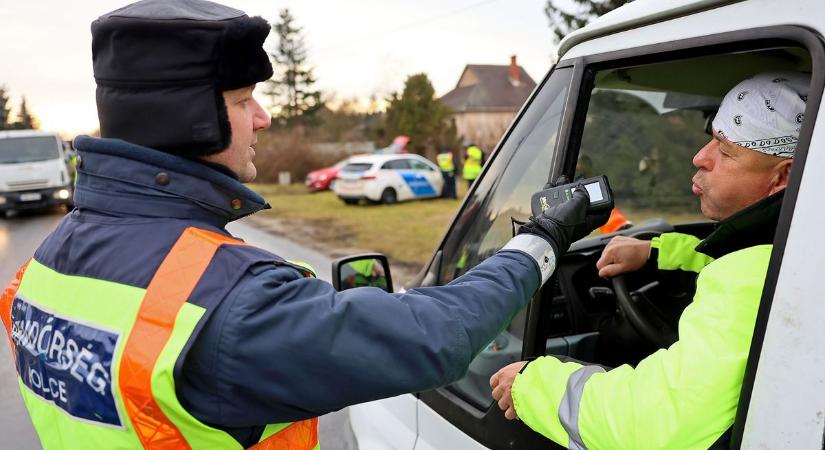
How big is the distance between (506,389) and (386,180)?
15881 millimetres

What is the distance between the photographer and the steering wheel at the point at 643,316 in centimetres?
225

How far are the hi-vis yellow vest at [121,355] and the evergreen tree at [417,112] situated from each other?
3429 cm

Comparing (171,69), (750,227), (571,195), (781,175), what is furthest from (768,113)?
(171,69)


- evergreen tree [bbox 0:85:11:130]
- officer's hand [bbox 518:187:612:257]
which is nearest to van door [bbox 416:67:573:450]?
officer's hand [bbox 518:187:612:257]

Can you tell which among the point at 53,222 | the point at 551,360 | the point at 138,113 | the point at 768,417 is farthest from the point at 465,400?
the point at 53,222

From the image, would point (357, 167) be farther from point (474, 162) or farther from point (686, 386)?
point (686, 386)

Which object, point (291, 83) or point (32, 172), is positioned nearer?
point (32, 172)

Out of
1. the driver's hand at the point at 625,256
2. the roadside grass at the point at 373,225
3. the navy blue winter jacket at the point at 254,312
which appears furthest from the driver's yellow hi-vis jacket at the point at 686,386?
the roadside grass at the point at 373,225

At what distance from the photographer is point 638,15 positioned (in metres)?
1.44

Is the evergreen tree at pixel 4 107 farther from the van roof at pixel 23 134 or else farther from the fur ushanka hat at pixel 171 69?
the fur ushanka hat at pixel 171 69

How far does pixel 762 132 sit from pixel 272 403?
3.90 feet

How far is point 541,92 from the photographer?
5.82 ft

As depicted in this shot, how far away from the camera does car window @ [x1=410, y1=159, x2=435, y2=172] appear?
18109 millimetres

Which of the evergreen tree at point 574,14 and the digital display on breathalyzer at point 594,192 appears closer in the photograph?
the digital display on breathalyzer at point 594,192
